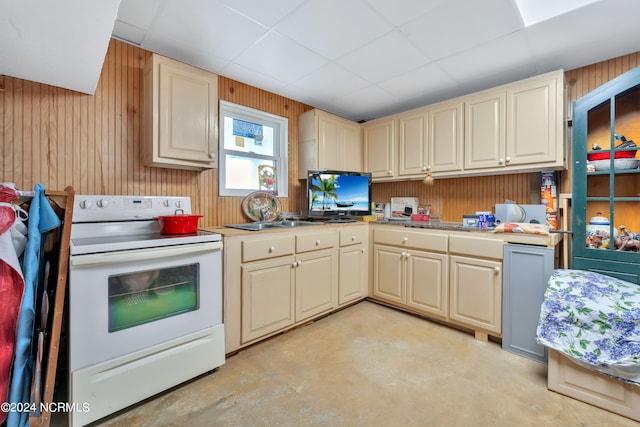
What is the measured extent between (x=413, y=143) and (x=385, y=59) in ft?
3.28

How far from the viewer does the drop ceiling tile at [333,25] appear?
1.64 metres

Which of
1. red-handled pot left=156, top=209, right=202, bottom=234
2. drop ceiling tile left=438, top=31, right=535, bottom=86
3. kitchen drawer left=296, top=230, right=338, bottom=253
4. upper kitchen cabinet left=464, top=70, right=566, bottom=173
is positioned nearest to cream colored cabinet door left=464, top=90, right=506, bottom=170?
upper kitchen cabinet left=464, top=70, right=566, bottom=173

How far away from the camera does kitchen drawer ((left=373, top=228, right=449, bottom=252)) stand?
7.97 feet

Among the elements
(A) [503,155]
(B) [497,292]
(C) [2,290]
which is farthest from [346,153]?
(C) [2,290]

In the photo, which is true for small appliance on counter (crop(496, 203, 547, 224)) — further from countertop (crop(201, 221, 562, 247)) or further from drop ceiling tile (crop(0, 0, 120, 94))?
drop ceiling tile (crop(0, 0, 120, 94))

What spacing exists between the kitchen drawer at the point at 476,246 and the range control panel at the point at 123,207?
2.24 metres

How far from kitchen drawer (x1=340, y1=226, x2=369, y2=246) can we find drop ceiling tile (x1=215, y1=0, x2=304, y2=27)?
70.6 inches

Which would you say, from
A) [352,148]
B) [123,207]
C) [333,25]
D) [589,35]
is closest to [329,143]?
[352,148]

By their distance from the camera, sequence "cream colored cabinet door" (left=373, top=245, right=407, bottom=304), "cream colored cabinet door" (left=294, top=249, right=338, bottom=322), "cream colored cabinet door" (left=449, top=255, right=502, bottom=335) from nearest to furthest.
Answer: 1. "cream colored cabinet door" (left=449, top=255, right=502, bottom=335)
2. "cream colored cabinet door" (left=294, top=249, right=338, bottom=322)
3. "cream colored cabinet door" (left=373, top=245, right=407, bottom=304)

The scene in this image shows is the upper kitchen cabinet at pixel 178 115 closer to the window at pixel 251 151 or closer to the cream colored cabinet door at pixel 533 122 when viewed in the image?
the window at pixel 251 151

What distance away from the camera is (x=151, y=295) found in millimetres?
1530

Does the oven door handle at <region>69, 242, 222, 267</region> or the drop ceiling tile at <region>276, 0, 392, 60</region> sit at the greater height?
the drop ceiling tile at <region>276, 0, 392, 60</region>

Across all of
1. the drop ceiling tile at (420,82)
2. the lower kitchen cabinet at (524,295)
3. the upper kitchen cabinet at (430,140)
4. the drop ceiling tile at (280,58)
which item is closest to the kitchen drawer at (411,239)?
the lower kitchen cabinet at (524,295)

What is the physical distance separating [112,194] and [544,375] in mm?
3164
